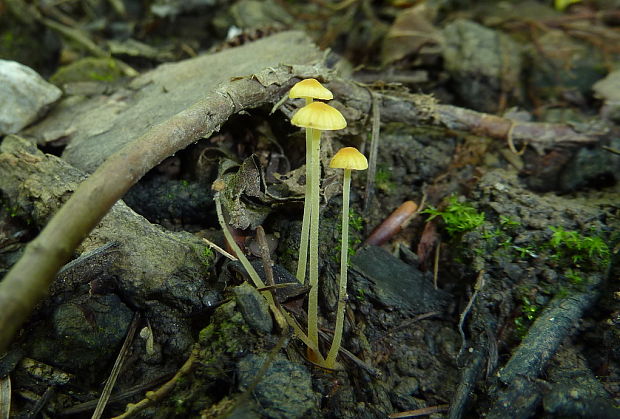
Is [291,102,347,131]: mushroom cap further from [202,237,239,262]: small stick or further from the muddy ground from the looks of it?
[202,237,239,262]: small stick

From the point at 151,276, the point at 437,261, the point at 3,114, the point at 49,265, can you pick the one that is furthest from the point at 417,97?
the point at 3,114

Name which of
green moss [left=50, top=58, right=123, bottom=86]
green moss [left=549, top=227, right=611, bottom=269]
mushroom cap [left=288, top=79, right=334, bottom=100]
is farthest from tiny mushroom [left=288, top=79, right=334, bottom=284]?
green moss [left=50, top=58, right=123, bottom=86]

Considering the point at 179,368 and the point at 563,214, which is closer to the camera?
the point at 179,368

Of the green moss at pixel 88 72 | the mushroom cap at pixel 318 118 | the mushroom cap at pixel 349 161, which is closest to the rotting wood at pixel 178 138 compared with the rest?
the mushroom cap at pixel 318 118

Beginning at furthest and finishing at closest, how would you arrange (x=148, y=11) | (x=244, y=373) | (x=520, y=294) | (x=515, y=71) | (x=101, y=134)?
(x=148, y=11)
(x=515, y=71)
(x=101, y=134)
(x=520, y=294)
(x=244, y=373)

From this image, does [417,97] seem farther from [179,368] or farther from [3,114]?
[3,114]

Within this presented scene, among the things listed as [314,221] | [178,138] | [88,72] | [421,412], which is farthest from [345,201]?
[88,72]

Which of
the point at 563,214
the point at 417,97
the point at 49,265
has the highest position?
the point at 49,265
